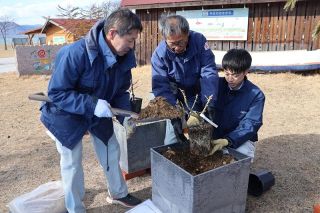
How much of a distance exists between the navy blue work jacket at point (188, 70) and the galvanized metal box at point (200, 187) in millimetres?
662

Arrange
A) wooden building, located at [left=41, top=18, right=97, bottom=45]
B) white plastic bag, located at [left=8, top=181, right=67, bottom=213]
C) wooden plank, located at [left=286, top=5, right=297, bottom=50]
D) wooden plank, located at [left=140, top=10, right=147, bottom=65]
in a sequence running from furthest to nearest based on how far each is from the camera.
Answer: wooden building, located at [left=41, top=18, right=97, bottom=45] → wooden plank, located at [left=140, top=10, right=147, bottom=65] → wooden plank, located at [left=286, top=5, right=297, bottom=50] → white plastic bag, located at [left=8, top=181, right=67, bottom=213]

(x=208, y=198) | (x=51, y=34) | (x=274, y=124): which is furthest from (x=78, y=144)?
(x=51, y=34)

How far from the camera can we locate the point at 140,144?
10.2 feet

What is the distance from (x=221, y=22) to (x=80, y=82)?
801cm

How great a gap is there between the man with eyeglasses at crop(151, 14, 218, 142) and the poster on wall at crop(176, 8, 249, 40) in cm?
674

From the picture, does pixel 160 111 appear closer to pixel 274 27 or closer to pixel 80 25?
pixel 274 27

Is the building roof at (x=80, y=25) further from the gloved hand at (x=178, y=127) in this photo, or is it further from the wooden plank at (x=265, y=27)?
the gloved hand at (x=178, y=127)

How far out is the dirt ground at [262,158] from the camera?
111 inches

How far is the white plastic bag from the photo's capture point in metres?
2.43

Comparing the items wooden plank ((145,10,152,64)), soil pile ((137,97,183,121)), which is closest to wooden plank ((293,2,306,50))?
wooden plank ((145,10,152,64))

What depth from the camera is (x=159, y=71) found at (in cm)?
292

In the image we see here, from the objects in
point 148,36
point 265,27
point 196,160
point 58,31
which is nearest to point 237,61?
point 196,160

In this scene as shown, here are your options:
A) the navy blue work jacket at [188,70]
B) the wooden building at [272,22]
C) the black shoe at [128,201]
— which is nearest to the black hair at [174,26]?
the navy blue work jacket at [188,70]

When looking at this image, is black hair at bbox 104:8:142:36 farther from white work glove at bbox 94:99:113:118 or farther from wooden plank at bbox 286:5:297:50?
wooden plank at bbox 286:5:297:50
